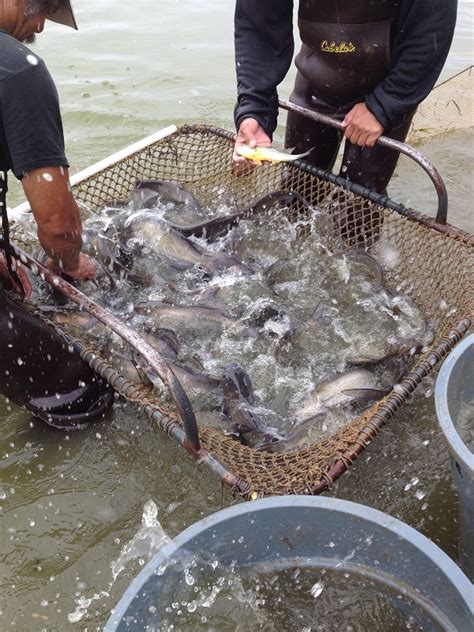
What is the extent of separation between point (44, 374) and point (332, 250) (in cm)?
213

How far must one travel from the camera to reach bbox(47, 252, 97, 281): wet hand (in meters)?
3.32

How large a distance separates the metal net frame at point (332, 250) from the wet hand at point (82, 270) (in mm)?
576

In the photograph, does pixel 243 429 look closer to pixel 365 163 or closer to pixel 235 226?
pixel 235 226

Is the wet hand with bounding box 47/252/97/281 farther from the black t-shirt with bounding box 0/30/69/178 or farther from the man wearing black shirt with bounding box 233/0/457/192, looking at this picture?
the man wearing black shirt with bounding box 233/0/457/192

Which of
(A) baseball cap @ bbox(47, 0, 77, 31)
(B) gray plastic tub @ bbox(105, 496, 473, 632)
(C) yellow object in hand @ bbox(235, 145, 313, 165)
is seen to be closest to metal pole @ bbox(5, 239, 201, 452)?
(B) gray plastic tub @ bbox(105, 496, 473, 632)

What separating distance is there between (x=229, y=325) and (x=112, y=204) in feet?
4.96

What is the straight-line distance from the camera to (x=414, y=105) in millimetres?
3453

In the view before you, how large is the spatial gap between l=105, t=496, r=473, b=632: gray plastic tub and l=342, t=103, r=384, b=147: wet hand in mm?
2381

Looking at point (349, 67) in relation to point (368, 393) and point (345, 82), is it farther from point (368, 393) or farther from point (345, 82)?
point (368, 393)

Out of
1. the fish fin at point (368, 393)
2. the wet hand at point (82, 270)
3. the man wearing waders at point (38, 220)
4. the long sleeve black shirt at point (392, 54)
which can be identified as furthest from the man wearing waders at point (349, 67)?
the fish fin at point (368, 393)

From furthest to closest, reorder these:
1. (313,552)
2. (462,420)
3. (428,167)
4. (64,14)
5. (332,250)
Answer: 1. (332,250)
2. (428,167)
3. (64,14)
4. (462,420)
5. (313,552)

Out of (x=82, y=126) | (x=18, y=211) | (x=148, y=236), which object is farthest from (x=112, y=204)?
(x=82, y=126)

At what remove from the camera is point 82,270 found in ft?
11.1

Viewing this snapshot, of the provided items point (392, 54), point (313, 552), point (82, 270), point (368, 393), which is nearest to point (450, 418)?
point (313, 552)
